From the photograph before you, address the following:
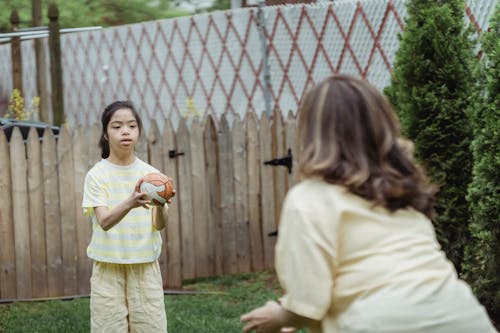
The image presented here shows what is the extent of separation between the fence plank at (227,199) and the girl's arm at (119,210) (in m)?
3.51

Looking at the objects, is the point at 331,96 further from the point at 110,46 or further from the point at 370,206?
the point at 110,46

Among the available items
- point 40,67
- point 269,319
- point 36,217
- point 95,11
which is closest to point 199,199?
point 36,217

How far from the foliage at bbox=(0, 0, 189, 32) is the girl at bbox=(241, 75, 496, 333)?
17.1m

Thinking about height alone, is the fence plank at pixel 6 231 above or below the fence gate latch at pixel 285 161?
below

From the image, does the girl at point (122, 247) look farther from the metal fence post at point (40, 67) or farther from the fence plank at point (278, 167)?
the metal fence post at point (40, 67)

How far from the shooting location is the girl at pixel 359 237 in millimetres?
2344

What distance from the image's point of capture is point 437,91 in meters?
6.24

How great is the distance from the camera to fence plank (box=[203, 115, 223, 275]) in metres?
7.65

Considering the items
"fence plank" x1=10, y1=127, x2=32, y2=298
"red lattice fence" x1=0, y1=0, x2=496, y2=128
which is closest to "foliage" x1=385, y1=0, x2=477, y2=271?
"red lattice fence" x1=0, y1=0, x2=496, y2=128

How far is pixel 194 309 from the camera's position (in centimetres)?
644

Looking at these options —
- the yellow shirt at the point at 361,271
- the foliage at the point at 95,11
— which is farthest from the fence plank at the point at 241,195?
the foliage at the point at 95,11

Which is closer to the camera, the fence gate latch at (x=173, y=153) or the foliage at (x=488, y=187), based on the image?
the foliage at (x=488, y=187)

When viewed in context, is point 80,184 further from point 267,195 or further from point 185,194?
point 267,195

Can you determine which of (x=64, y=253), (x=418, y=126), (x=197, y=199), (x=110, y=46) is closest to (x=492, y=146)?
(x=418, y=126)
